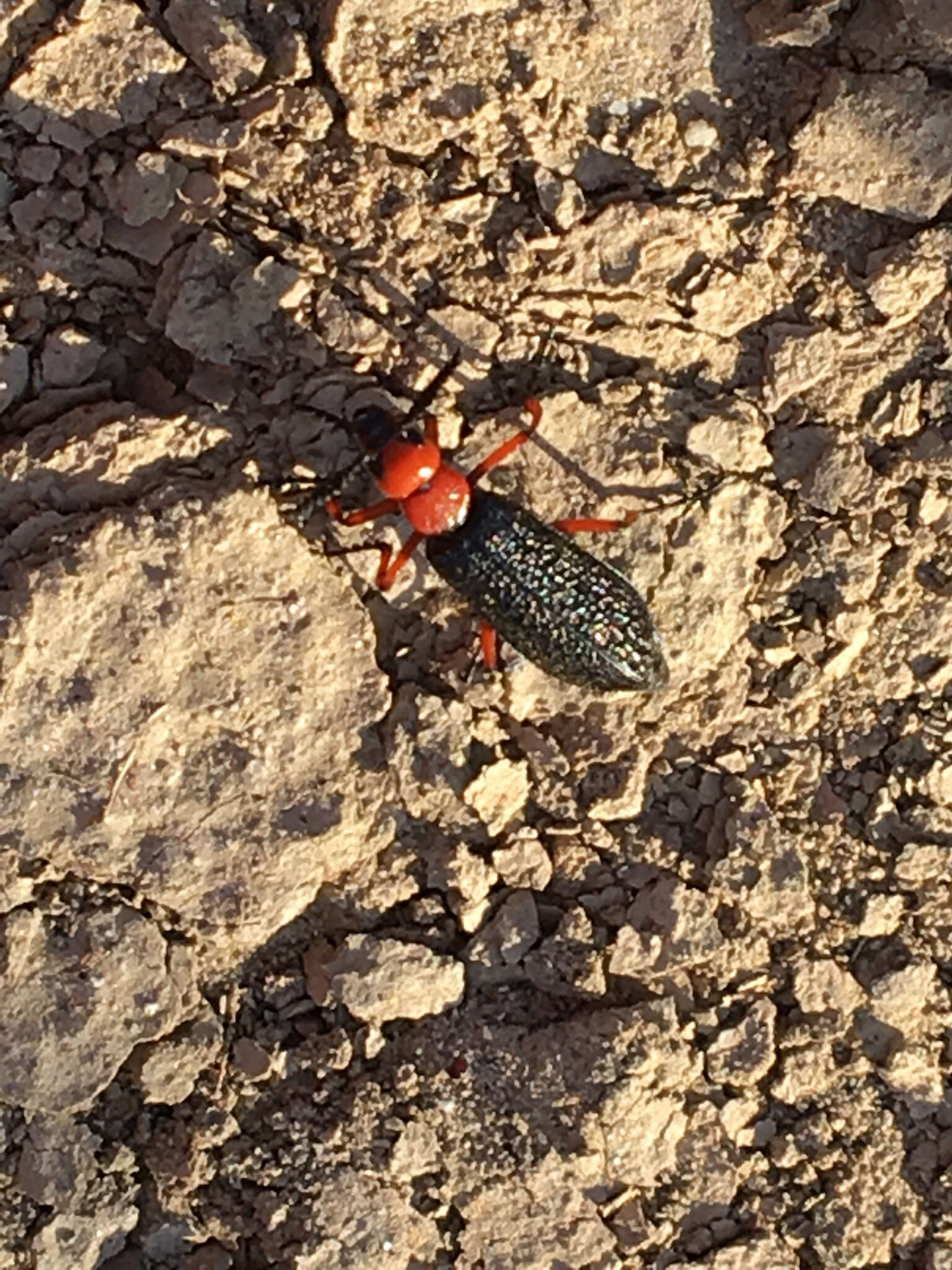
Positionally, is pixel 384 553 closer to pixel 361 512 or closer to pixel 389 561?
pixel 389 561

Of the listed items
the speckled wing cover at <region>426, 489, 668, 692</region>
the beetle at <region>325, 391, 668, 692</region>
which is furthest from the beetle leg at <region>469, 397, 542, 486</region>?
the speckled wing cover at <region>426, 489, 668, 692</region>

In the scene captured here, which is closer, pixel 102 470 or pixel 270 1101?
pixel 102 470

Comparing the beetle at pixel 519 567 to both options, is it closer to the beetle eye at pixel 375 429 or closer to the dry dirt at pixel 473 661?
the beetle eye at pixel 375 429

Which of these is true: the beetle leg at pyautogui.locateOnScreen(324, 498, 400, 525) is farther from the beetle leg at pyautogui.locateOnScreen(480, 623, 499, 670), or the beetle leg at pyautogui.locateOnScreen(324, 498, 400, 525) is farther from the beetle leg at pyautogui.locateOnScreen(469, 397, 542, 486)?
the beetle leg at pyautogui.locateOnScreen(480, 623, 499, 670)

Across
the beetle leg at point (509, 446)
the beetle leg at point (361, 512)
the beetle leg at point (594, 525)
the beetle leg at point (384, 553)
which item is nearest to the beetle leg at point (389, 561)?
the beetle leg at point (384, 553)

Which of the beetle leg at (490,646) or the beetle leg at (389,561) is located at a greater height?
the beetle leg at (389,561)

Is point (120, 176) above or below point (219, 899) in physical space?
above

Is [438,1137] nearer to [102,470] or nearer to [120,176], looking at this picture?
[102,470]

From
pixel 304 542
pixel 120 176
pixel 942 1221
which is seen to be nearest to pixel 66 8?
pixel 120 176
